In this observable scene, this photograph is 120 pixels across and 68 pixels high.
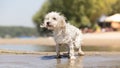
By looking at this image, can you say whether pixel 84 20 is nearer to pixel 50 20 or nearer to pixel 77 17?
pixel 77 17

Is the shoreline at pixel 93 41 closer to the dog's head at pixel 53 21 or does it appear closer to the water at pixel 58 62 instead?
the water at pixel 58 62

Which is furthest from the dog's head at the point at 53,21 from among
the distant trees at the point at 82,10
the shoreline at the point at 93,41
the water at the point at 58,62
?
the distant trees at the point at 82,10

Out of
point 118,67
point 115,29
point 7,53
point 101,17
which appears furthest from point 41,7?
point 118,67

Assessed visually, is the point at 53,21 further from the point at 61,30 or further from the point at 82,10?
the point at 82,10

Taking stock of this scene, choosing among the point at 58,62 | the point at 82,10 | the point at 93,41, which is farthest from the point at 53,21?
the point at 82,10

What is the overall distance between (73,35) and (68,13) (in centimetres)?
4222

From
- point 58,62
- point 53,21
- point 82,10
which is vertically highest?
point 82,10

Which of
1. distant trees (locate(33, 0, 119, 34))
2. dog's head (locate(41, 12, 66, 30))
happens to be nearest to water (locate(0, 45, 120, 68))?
dog's head (locate(41, 12, 66, 30))

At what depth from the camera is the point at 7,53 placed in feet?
42.8

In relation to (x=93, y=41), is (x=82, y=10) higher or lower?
higher

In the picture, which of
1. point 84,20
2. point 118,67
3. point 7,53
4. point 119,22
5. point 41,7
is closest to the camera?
point 118,67

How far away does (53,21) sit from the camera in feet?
33.9

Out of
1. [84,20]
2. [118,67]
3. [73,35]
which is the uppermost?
[84,20]

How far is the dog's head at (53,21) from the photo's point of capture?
33.5ft
